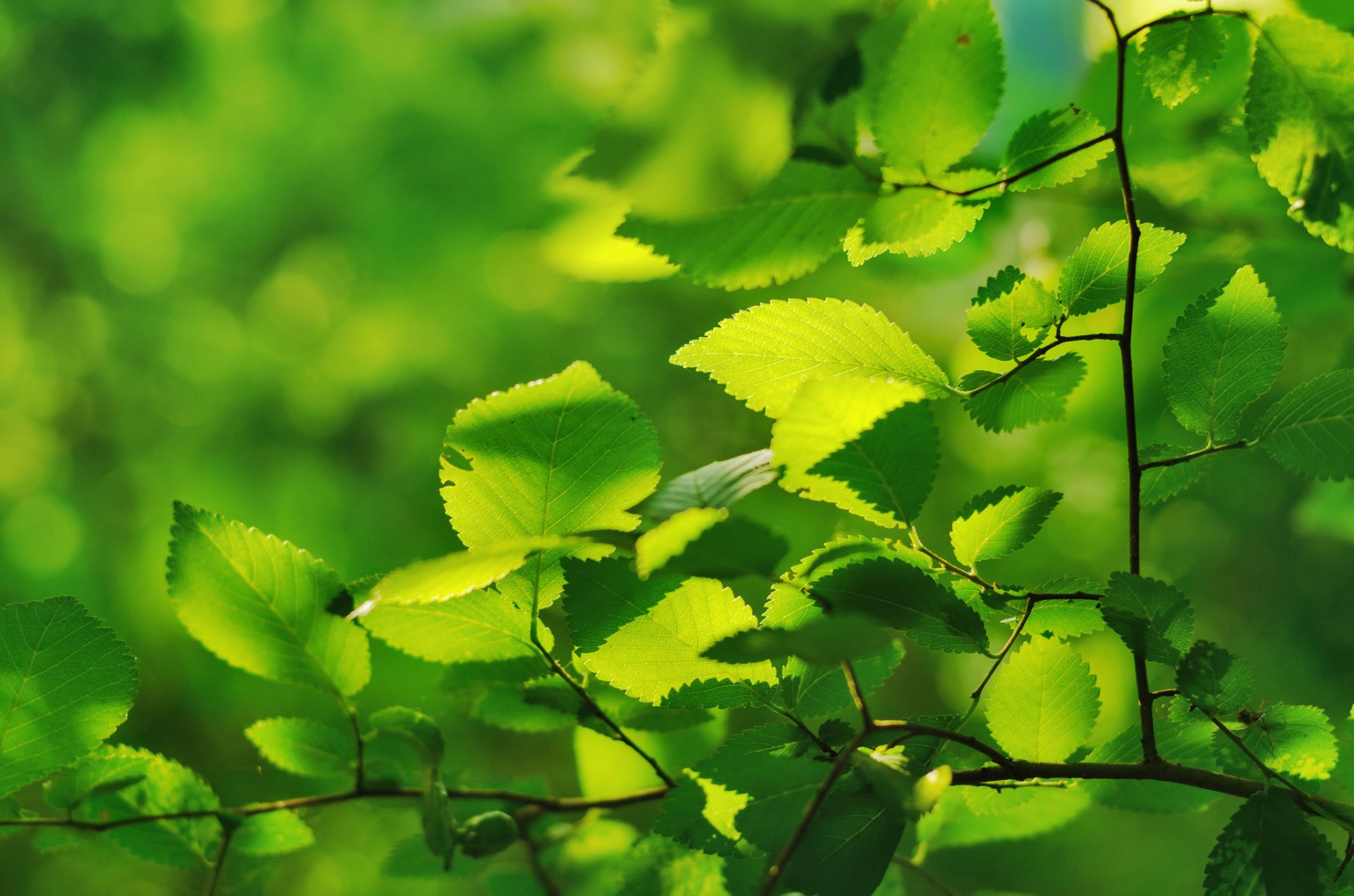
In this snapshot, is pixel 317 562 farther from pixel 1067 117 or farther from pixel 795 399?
pixel 1067 117

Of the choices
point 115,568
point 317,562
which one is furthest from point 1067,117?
point 115,568

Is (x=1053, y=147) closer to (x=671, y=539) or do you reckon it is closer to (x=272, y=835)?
(x=671, y=539)

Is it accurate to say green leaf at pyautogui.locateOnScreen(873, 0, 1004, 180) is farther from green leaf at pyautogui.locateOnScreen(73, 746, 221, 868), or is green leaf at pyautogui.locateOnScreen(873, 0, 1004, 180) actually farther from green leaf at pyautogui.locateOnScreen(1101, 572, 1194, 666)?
green leaf at pyautogui.locateOnScreen(73, 746, 221, 868)

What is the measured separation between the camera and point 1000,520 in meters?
0.32

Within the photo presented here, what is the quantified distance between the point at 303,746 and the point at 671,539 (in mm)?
295

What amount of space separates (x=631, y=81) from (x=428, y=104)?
2.43 meters

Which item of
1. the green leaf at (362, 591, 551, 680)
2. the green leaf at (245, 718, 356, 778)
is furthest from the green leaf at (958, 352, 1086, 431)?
the green leaf at (245, 718, 356, 778)

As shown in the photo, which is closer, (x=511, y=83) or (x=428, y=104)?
(x=511, y=83)

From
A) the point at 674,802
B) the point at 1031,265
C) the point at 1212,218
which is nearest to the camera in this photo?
the point at 674,802

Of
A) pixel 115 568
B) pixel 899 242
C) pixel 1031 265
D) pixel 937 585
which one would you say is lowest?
pixel 115 568

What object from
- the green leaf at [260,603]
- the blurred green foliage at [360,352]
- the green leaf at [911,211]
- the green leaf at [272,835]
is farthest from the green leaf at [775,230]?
the blurred green foliage at [360,352]

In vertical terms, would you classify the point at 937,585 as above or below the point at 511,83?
below

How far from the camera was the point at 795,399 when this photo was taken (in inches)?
10.8

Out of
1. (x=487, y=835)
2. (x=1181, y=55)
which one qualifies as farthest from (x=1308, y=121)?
(x=487, y=835)
